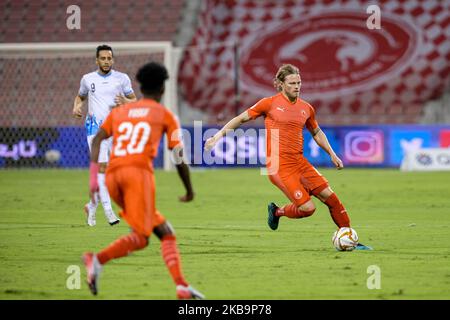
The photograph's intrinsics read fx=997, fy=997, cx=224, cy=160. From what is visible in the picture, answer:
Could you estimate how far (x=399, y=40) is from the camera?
90.9 ft

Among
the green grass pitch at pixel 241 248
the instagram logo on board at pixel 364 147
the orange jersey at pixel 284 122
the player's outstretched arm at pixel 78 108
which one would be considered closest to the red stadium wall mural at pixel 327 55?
the instagram logo on board at pixel 364 147

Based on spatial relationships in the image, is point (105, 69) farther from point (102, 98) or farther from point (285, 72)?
point (285, 72)

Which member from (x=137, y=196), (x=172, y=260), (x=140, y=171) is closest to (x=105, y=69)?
(x=140, y=171)

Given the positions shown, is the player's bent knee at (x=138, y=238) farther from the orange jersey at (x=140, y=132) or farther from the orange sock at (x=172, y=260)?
the orange jersey at (x=140, y=132)

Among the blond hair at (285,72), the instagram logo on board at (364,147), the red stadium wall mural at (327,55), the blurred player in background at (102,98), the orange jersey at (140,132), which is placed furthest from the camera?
the red stadium wall mural at (327,55)

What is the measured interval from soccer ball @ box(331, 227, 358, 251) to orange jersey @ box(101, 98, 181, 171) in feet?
9.92

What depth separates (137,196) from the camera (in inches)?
290

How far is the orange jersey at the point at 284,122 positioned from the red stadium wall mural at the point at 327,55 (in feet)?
52.8

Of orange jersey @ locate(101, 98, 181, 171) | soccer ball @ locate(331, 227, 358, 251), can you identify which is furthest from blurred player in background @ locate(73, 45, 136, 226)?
orange jersey @ locate(101, 98, 181, 171)

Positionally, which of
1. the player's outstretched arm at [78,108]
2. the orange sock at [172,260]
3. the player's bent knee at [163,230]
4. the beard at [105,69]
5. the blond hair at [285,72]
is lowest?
the orange sock at [172,260]

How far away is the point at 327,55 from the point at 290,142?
17.1m

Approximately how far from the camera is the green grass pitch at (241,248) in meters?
7.84
